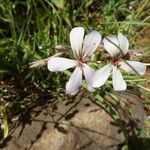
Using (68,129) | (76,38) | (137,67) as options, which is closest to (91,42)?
(76,38)

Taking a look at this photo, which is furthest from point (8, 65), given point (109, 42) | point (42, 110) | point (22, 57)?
point (109, 42)

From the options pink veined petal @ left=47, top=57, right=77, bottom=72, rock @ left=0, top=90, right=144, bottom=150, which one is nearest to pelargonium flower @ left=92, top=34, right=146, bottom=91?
pink veined petal @ left=47, top=57, right=77, bottom=72

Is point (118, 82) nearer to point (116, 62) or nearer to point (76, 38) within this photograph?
point (116, 62)

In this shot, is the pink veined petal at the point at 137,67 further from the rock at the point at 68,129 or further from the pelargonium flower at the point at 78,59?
the rock at the point at 68,129

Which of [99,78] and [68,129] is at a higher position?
[99,78]

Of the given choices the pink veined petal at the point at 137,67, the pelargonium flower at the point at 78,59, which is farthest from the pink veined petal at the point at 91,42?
the pink veined petal at the point at 137,67

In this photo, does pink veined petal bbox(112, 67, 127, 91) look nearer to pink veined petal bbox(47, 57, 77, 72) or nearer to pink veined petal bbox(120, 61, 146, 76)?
pink veined petal bbox(120, 61, 146, 76)

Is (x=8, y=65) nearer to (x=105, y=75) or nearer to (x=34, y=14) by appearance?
(x=34, y=14)
